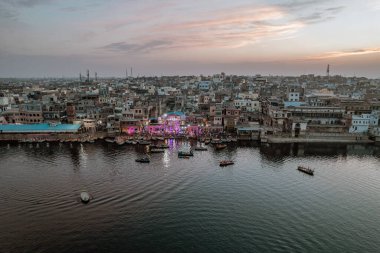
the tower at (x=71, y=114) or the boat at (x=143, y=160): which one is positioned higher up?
the tower at (x=71, y=114)

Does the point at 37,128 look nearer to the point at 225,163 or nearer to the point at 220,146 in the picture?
the point at 220,146

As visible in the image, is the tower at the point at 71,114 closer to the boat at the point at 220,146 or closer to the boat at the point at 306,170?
the boat at the point at 220,146

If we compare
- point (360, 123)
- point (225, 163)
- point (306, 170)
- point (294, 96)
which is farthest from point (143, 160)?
point (294, 96)

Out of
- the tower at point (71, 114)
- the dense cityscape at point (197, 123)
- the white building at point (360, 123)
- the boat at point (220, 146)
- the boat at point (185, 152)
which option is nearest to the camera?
the boat at point (185, 152)

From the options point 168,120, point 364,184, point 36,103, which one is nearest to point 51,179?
point 168,120

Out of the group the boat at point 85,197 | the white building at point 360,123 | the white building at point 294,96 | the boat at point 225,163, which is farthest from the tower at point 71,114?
the white building at point 360,123

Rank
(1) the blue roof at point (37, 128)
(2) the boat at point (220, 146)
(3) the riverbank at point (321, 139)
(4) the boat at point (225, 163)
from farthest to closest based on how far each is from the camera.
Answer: (3) the riverbank at point (321, 139) → (1) the blue roof at point (37, 128) → (2) the boat at point (220, 146) → (4) the boat at point (225, 163)

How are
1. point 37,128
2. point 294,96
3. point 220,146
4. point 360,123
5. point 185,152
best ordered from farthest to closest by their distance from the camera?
point 294,96 → point 360,123 → point 37,128 → point 220,146 → point 185,152
